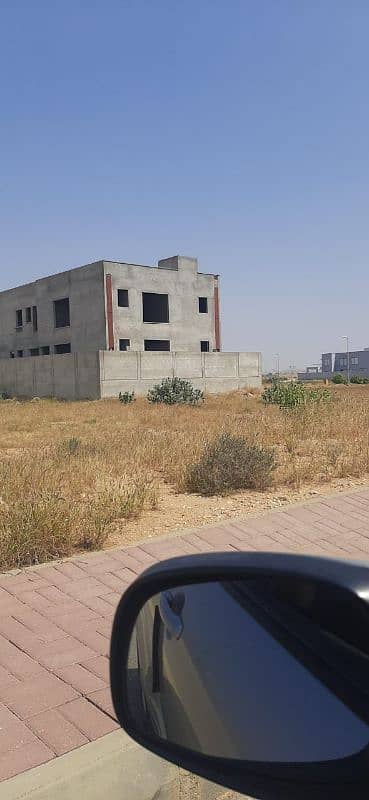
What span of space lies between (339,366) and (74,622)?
17770 cm

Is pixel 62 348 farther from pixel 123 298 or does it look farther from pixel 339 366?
pixel 339 366

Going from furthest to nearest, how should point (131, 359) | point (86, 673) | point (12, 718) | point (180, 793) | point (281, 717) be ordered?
point (131, 359) < point (86, 673) < point (12, 718) < point (180, 793) < point (281, 717)

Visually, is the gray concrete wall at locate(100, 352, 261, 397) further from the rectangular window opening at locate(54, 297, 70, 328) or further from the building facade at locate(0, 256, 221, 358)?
the rectangular window opening at locate(54, 297, 70, 328)

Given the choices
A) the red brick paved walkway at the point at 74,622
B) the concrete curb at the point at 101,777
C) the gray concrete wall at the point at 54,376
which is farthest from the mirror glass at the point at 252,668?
the gray concrete wall at the point at 54,376

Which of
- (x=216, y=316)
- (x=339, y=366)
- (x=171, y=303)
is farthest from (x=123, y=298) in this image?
(x=339, y=366)

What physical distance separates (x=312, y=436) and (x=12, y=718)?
10.8 m

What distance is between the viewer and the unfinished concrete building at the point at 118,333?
41094mm

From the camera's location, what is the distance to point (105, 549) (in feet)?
18.9

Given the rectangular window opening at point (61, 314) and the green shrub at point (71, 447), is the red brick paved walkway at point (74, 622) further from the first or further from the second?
the rectangular window opening at point (61, 314)

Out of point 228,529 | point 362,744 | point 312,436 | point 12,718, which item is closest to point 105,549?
point 228,529

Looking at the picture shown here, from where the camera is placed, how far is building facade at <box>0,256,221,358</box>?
4553 centimetres

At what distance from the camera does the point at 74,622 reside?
163 inches

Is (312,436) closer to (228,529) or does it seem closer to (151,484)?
(151,484)

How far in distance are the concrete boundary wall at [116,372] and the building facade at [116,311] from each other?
4.15m
